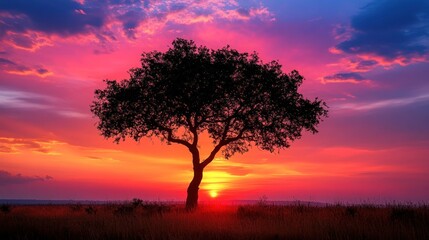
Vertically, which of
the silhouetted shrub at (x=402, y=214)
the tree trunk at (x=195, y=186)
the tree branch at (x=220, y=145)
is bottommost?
the silhouetted shrub at (x=402, y=214)

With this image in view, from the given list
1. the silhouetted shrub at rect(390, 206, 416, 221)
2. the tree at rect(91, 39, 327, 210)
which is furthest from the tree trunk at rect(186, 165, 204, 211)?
the silhouetted shrub at rect(390, 206, 416, 221)

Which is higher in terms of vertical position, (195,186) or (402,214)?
(195,186)

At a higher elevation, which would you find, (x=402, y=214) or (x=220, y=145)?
(x=220, y=145)

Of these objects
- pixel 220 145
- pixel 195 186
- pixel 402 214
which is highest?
pixel 220 145

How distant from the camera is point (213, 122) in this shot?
4094 cm

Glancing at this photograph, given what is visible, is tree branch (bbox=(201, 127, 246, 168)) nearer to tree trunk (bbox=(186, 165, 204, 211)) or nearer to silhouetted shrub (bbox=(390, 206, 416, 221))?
tree trunk (bbox=(186, 165, 204, 211))

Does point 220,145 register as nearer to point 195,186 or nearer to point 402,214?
point 195,186

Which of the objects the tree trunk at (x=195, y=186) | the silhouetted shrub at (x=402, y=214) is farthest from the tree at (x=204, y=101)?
the silhouetted shrub at (x=402, y=214)

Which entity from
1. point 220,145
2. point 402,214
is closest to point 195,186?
point 220,145

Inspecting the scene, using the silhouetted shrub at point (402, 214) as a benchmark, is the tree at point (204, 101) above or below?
above

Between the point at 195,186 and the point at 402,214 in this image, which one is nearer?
the point at 402,214

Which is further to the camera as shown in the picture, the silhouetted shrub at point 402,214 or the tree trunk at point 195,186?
the tree trunk at point 195,186

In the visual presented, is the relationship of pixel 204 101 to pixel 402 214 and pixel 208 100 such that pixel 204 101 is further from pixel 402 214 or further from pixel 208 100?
pixel 402 214

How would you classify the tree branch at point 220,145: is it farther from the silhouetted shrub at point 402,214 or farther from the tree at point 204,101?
the silhouetted shrub at point 402,214
